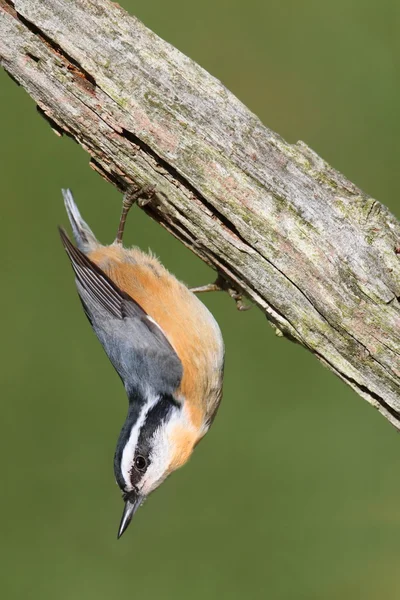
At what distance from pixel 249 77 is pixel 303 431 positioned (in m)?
2.46

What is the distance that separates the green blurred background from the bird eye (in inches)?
55.7

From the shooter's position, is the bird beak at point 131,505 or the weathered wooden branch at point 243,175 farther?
the bird beak at point 131,505

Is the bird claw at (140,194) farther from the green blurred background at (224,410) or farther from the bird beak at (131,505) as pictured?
the green blurred background at (224,410)

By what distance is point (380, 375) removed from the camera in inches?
137

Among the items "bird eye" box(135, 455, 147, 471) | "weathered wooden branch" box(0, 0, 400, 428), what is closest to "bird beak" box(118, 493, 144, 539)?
"bird eye" box(135, 455, 147, 471)

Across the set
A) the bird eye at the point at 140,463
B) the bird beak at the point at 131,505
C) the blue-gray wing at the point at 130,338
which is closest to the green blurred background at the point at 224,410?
the bird beak at the point at 131,505

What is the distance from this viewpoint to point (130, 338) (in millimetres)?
4055

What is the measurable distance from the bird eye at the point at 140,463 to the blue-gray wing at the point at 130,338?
27 cm

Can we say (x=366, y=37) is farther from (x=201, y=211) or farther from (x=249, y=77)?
(x=201, y=211)

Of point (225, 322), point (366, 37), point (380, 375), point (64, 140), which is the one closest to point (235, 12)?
point (366, 37)

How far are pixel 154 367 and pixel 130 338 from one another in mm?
164

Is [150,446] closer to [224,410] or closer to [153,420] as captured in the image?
[153,420]

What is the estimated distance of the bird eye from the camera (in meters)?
4.02

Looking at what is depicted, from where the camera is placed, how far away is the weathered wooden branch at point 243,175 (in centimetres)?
345
